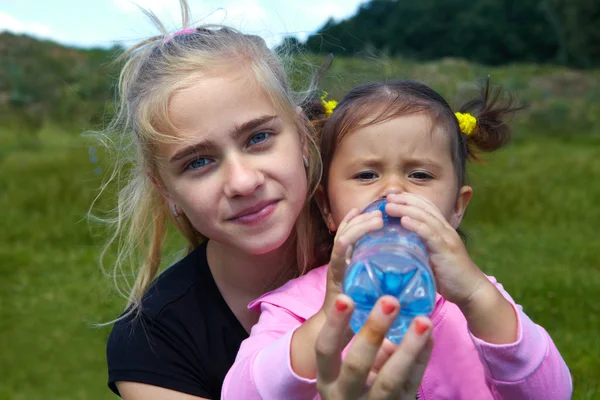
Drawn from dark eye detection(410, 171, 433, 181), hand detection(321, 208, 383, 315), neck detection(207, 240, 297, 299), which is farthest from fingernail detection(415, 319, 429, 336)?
neck detection(207, 240, 297, 299)

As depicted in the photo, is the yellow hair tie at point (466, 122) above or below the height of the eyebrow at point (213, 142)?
below

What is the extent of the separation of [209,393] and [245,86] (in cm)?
104

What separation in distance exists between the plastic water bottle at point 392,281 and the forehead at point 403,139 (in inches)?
23.8

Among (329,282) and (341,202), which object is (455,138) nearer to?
(341,202)

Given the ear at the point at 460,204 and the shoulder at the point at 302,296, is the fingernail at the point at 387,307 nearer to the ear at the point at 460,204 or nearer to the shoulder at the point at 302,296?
the shoulder at the point at 302,296

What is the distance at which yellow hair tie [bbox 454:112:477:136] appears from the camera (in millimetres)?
2682

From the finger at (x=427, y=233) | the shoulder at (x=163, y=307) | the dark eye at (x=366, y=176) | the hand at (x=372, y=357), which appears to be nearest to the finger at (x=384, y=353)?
the hand at (x=372, y=357)

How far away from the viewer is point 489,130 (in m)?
2.97

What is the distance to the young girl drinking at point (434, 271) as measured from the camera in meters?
1.89

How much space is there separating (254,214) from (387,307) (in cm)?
88

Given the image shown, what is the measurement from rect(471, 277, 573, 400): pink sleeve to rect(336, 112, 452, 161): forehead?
56cm

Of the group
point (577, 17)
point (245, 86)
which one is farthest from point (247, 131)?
point (577, 17)

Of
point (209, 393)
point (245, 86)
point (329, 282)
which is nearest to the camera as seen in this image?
point (329, 282)

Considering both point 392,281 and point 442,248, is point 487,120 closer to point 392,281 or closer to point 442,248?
point 442,248
